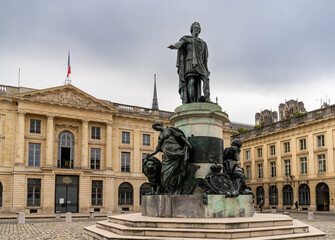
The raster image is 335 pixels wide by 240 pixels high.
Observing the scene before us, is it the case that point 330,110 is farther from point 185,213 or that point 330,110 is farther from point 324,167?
point 185,213

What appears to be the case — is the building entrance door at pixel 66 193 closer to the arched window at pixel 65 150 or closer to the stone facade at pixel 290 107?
the arched window at pixel 65 150

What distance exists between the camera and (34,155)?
40.6 m

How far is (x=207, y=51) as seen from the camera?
1271 cm

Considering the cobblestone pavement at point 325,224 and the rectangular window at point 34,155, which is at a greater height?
the rectangular window at point 34,155

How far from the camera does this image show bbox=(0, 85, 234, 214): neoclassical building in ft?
129

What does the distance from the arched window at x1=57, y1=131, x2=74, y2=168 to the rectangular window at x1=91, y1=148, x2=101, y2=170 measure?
2.47 m

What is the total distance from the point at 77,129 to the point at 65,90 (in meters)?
4.66

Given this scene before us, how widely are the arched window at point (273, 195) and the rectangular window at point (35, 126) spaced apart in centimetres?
3086

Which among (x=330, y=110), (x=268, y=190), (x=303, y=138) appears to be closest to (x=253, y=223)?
(x=330, y=110)

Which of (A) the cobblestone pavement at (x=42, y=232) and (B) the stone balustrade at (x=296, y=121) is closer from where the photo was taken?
(A) the cobblestone pavement at (x=42, y=232)

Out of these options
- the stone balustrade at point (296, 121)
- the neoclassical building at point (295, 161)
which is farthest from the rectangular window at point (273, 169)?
the stone balustrade at point (296, 121)

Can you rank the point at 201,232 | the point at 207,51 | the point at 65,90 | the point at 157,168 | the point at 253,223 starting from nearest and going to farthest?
the point at 201,232 < the point at 253,223 < the point at 157,168 < the point at 207,51 < the point at 65,90

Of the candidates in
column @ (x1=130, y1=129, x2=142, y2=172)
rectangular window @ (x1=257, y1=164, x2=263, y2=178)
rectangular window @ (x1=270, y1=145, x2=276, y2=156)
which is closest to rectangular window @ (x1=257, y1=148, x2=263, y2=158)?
rectangular window @ (x1=257, y1=164, x2=263, y2=178)

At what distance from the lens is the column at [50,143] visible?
1593 inches
